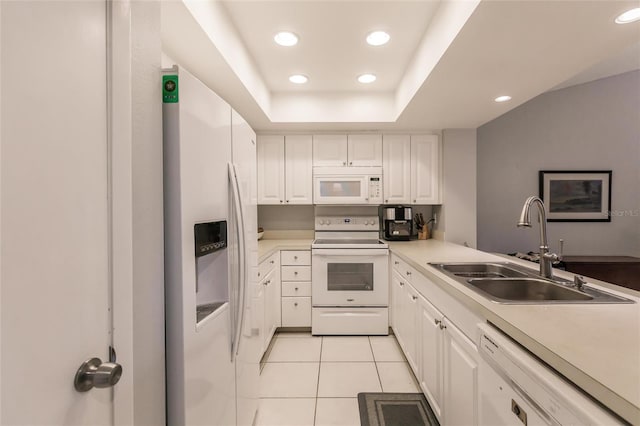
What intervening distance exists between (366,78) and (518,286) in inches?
81.3

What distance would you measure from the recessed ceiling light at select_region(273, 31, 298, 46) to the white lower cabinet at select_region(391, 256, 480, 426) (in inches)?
73.4

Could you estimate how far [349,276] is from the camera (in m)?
2.99

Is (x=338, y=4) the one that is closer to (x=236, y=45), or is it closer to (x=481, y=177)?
(x=236, y=45)

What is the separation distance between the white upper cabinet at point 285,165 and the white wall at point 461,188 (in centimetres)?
158

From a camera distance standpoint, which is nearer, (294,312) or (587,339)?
(587,339)

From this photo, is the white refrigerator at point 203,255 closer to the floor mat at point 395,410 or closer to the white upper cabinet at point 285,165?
the floor mat at point 395,410

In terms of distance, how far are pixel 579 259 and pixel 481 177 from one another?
145 cm

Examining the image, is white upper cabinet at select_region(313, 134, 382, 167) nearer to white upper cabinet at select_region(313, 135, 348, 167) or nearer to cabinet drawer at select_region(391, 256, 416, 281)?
white upper cabinet at select_region(313, 135, 348, 167)

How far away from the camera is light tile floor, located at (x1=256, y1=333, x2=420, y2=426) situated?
1.84 meters

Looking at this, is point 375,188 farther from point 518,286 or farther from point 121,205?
point 121,205

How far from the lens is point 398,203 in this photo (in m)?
3.41

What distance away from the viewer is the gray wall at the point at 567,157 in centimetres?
373

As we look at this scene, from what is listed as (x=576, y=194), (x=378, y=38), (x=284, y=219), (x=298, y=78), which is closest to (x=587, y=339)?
(x=378, y=38)

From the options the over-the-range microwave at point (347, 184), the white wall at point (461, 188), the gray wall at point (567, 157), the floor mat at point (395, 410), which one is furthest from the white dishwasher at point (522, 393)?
the gray wall at point (567, 157)
